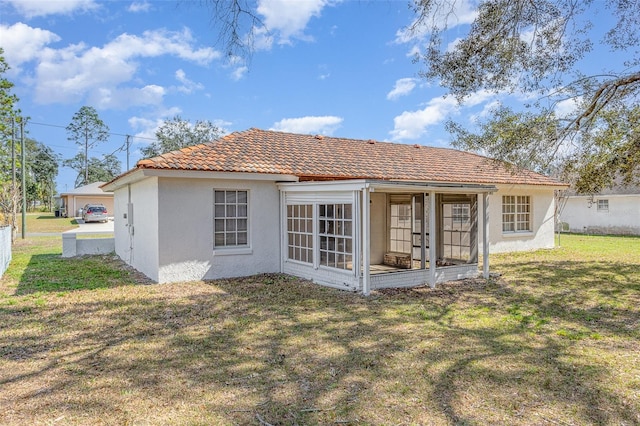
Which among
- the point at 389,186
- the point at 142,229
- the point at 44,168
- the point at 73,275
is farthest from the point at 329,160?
the point at 44,168

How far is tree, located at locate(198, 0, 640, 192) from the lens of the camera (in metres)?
8.80

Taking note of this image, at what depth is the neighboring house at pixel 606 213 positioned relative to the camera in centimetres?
2527

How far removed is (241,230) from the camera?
448 inches

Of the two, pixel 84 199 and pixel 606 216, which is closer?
pixel 606 216

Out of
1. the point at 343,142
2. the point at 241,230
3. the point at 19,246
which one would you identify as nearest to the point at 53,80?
the point at 19,246

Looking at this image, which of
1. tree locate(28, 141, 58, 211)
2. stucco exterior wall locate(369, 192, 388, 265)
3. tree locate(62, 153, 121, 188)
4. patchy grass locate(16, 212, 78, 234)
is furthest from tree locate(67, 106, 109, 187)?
stucco exterior wall locate(369, 192, 388, 265)

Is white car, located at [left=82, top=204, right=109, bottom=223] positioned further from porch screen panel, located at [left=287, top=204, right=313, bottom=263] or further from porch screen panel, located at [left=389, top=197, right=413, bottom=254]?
porch screen panel, located at [left=389, top=197, right=413, bottom=254]

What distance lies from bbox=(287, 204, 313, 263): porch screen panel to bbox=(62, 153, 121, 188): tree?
196ft

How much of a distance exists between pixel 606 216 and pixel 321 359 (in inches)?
1127

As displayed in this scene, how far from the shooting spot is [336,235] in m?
9.75

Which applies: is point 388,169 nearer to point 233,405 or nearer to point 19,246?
point 233,405

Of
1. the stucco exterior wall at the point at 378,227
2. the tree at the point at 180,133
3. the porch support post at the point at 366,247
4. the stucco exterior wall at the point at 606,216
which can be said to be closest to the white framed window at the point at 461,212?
the stucco exterior wall at the point at 378,227

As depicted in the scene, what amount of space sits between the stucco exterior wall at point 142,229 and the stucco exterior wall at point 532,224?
12.7 m

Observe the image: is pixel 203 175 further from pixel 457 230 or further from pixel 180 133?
pixel 180 133
